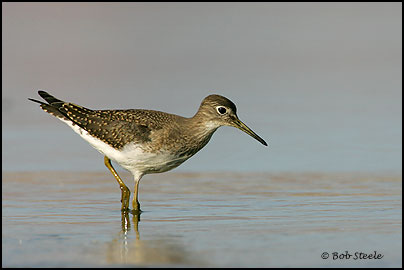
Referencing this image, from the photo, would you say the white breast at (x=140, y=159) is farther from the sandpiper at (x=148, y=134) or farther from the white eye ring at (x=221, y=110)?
the white eye ring at (x=221, y=110)

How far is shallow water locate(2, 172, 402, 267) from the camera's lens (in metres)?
7.61

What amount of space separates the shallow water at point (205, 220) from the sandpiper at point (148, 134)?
537 millimetres

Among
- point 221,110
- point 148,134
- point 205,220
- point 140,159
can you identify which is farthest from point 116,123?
point 205,220

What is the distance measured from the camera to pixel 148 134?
35.4 feet

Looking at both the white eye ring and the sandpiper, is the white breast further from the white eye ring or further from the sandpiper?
the white eye ring

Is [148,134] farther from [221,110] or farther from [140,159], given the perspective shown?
[221,110]

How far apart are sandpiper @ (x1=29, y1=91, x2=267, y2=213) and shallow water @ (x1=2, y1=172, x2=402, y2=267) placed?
0.54 m

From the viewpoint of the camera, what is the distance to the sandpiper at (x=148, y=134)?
424 inches

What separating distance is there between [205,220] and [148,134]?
1830 mm

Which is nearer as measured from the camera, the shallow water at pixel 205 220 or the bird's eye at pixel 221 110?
the shallow water at pixel 205 220

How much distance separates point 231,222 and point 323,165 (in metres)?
4.44

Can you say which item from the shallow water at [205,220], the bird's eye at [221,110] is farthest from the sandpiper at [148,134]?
the shallow water at [205,220]

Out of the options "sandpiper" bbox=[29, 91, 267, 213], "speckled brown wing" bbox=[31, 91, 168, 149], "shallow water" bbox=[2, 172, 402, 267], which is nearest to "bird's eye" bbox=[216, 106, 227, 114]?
"sandpiper" bbox=[29, 91, 267, 213]

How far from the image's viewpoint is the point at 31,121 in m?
17.5
